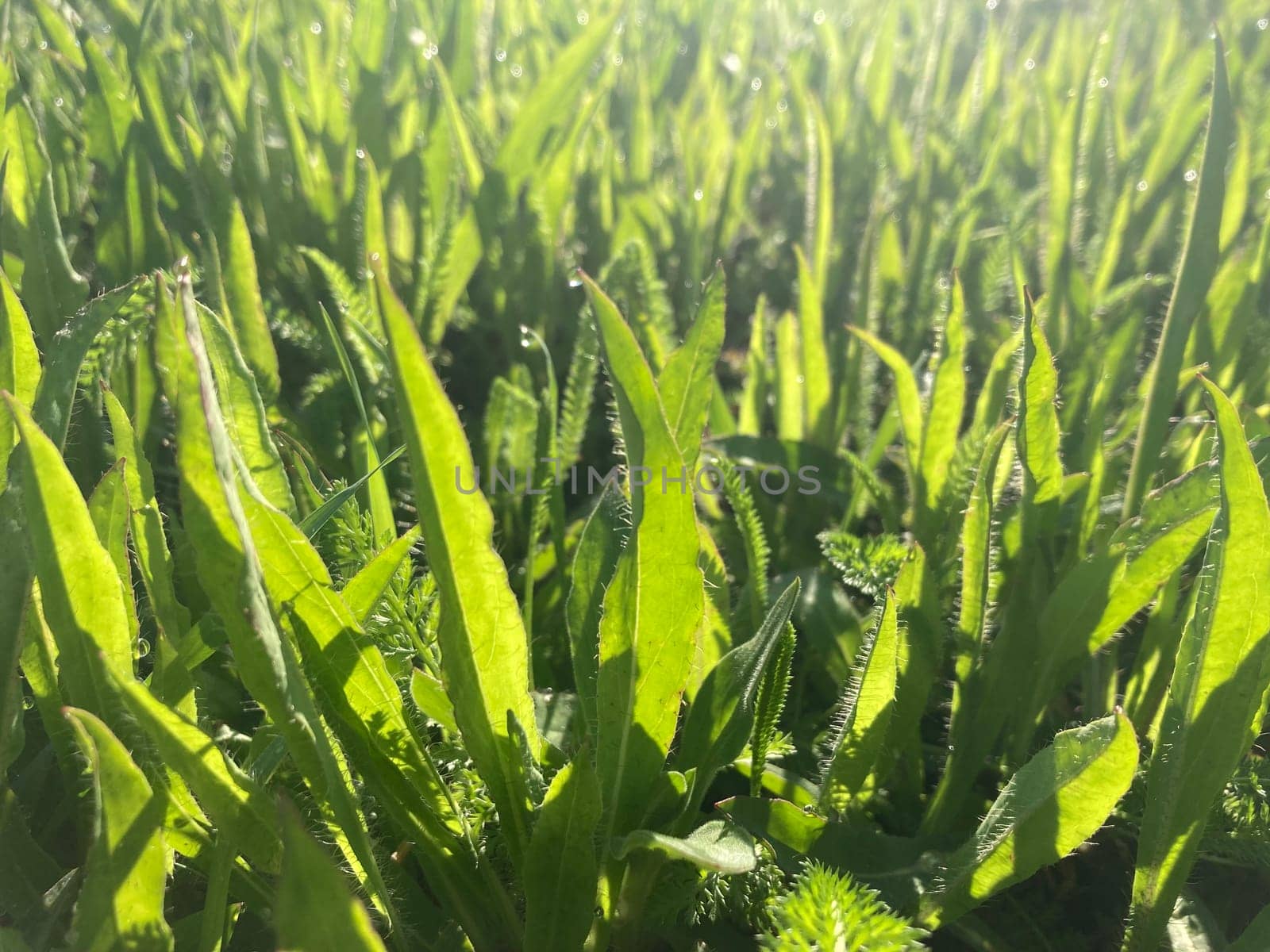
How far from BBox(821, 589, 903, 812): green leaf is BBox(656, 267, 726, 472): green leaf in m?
0.22

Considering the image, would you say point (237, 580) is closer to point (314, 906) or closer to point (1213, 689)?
point (314, 906)

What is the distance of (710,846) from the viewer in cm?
65

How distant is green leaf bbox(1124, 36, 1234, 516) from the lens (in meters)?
0.95

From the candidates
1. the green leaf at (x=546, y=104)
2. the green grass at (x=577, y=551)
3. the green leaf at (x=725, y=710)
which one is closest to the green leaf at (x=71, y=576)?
the green grass at (x=577, y=551)

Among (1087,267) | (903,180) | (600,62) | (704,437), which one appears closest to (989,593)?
(704,437)

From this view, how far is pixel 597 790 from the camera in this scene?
64cm

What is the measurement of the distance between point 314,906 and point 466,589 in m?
0.22

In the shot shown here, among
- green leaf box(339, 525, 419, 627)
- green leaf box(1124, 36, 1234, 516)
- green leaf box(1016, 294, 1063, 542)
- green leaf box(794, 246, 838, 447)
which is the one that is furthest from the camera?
green leaf box(794, 246, 838, 447)

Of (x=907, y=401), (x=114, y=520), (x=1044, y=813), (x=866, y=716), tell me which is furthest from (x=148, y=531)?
(x=907, y=401)

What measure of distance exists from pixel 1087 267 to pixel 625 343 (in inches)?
50.5

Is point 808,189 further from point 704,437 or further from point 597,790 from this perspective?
point 597,790

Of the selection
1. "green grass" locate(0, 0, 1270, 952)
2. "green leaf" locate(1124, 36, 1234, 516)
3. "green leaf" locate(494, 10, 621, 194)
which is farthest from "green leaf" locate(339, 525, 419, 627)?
"green leaf" locate(494, 10, 621, 194)

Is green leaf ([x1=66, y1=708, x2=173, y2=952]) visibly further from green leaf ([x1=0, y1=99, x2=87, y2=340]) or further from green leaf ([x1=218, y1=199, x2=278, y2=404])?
green leaf ([x1=0, y1=99, x2=87, y2=340])

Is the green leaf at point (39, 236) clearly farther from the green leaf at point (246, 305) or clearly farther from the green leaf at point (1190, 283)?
the green leaf at point (1190, 283)
